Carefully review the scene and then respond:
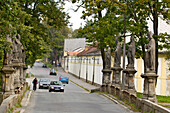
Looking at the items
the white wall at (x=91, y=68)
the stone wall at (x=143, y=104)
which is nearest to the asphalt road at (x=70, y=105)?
the stone wall at (x=143, y=104)

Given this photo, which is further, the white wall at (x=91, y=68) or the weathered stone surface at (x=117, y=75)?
the white wall at (x=91, y=68)

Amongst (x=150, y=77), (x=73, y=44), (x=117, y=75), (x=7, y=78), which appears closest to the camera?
(x=150, y=77)

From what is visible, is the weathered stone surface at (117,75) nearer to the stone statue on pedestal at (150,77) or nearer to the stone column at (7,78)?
the stone statue on pedestal at (150,77)

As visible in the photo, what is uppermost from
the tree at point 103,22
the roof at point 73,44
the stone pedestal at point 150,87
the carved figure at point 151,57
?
the roof at point 73,44

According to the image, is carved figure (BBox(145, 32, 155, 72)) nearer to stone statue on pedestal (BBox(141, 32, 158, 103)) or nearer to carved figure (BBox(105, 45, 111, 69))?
stone statue on pedestal (BBox(141, 32, 158, 103))

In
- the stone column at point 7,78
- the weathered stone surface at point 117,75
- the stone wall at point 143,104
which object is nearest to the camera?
the stone wall at point 143,104

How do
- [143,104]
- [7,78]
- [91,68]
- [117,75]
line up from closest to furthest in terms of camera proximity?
[143,104] → [7,78] → [117,75] → [91,68]

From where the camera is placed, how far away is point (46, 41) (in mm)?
33750

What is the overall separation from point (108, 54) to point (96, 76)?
29.3m

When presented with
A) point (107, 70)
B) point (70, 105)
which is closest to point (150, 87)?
point (70, 105)

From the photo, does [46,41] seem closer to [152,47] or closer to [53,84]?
[53,84]

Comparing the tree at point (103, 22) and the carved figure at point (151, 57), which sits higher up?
the tree at point (103, 22)

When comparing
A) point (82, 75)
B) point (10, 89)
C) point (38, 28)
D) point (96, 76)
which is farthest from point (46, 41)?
point (82, 75)

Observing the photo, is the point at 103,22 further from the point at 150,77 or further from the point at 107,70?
the point at 150,77
